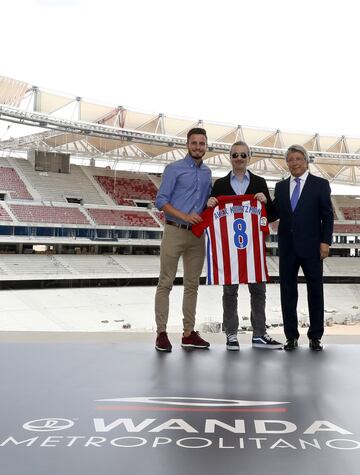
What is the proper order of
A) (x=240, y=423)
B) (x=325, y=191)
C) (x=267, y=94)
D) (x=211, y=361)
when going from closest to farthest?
(x=240, y=423), (x=211, y=361), (x=325, y=191), (x=267, y=94)

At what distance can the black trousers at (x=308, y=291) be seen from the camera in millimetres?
2959

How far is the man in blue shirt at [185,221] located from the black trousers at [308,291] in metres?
0.56

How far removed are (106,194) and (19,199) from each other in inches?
197

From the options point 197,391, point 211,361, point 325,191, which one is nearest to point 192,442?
point 197,391

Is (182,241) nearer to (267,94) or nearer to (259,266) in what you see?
(259,266)

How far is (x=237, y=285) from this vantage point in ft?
10.1

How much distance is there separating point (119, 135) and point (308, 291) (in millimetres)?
19664

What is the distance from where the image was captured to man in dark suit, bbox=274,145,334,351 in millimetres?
3002

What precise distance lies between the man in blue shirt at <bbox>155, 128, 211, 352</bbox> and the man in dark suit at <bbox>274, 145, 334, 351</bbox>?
545mm

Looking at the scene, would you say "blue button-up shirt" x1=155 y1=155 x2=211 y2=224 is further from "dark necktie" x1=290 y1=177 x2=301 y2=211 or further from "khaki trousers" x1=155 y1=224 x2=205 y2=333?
"dark necktie" x1=290 y1=177 x2=301 y2=211

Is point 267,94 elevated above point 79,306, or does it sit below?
above

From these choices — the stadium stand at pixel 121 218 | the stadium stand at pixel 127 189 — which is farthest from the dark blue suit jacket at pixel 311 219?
the stadium stand at pixel 127 189

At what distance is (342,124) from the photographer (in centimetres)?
3045

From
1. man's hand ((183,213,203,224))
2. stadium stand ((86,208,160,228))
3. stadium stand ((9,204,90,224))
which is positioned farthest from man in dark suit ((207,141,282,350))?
stadium stand ((86,208,160,228))
